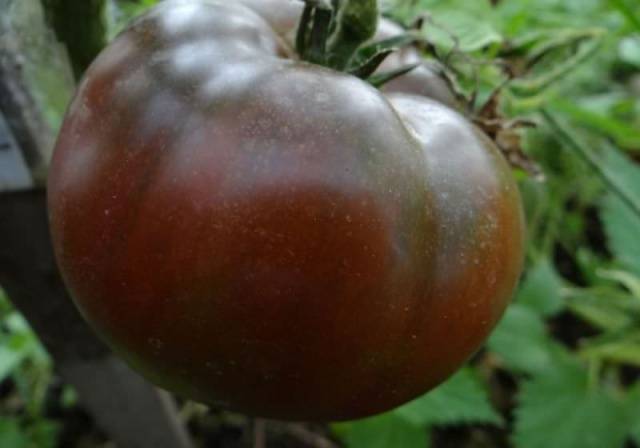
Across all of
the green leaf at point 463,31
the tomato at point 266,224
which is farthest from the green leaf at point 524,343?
the tomato at point 266,224

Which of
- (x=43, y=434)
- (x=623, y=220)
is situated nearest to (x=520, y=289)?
(x=623, y=220)

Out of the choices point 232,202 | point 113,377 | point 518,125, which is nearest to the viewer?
point 232,202

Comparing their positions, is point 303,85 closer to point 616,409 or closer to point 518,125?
point 518,125

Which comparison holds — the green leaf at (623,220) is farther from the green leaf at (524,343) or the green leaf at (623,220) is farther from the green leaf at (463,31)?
the green leaf at (463,31)

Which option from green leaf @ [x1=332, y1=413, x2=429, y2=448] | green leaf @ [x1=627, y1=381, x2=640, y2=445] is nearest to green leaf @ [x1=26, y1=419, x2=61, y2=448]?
green leaf @ [x1=332, y1=413, x2=429, y2=448]

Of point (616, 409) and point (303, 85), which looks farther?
point (616, 409)

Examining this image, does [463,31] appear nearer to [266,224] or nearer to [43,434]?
[266,224]

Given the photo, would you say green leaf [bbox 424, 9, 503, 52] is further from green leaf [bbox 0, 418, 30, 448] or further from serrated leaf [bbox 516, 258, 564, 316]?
green leaf [bbox 0, 418, 30, 448]

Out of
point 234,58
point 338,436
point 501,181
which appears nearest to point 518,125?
point 501,181
